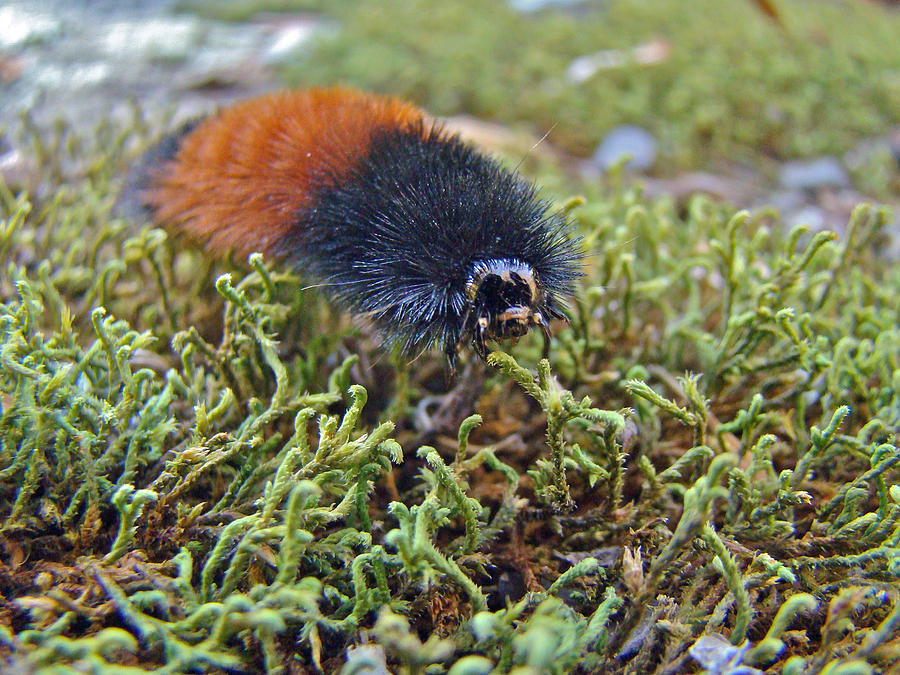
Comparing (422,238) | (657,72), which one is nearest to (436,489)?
(422,238)

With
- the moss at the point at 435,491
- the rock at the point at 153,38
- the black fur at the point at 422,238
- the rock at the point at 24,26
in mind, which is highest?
the rock at the point at 24,26

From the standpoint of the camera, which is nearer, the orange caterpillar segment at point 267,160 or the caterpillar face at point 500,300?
the caterpillar face at point 500,300

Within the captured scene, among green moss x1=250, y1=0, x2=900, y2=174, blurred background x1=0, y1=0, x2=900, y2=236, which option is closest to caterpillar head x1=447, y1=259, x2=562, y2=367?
blurred background x1=0, y1=0, x2=900, y2=236

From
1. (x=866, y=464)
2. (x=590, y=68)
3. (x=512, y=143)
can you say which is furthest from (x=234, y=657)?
(x=590, y=68)

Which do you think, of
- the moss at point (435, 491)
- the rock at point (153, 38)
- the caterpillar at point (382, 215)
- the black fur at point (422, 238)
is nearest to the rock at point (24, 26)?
the rock at point (153, 38)

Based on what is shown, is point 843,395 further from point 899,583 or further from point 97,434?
point 97,434

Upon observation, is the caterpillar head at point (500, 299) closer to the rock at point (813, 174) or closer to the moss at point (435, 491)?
the moss at point (435, 491)
